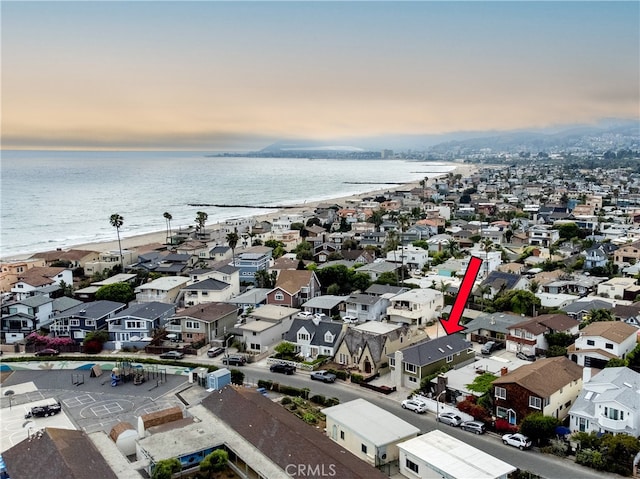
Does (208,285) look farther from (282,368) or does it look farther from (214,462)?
(214,462)

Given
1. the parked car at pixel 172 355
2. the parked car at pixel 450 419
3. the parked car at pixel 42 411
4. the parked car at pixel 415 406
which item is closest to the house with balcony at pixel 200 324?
the parked car at pixel 172 355

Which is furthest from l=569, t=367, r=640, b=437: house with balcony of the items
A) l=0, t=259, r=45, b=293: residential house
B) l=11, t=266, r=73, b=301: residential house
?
l=0, t=259, r=45, b=293: residential house

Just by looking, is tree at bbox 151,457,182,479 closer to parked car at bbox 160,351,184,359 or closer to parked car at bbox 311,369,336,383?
parked car at bbox 311,369,336,383

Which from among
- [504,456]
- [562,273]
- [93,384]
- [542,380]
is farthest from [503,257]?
[93,384]

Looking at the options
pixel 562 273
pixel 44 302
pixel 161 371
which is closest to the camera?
pixel 161 371

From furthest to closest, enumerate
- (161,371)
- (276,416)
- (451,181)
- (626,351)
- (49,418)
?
(451,181), (161,371), (626,351), (49,418), (276,416)

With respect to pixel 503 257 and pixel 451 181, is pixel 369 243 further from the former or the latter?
pixel 451 181
